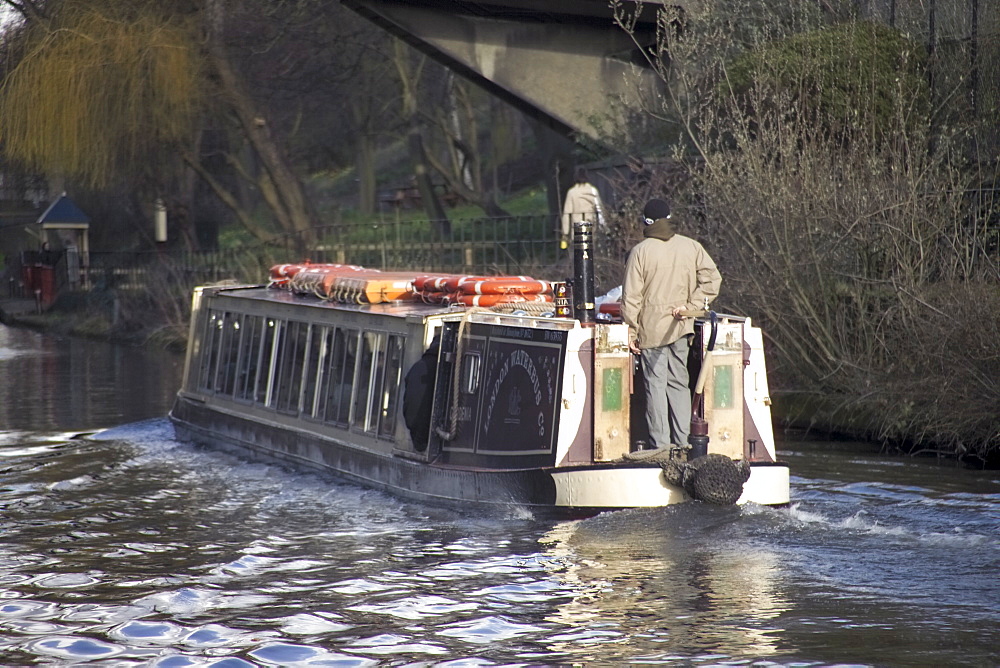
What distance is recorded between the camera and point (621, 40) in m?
25.3

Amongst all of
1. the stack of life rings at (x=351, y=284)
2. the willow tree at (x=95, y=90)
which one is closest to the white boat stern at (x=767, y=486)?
the stack of life rings at (x=351, y=284)

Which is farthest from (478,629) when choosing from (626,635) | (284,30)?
(284,30)

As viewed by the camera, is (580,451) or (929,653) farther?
(580,451)

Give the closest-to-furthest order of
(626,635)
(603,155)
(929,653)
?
(929,653) → (626,635) → (603,155)

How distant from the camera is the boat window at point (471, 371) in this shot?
38.8ft

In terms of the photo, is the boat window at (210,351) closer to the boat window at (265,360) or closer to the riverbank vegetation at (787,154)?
the boat window at (265,360)

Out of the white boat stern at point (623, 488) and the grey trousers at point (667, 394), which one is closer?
the white boat stern at point (623, 488)

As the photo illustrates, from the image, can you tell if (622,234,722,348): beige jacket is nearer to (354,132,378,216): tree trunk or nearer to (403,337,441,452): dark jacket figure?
(403,337,441,452): dark jacket figure

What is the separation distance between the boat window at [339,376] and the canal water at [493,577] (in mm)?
746

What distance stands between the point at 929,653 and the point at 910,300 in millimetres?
7875

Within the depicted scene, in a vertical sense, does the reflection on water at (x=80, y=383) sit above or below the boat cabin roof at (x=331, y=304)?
below

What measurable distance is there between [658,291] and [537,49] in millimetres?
14453

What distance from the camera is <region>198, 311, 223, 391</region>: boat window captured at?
1702cm

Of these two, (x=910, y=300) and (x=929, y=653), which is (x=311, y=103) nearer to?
(x=910, y=300)
